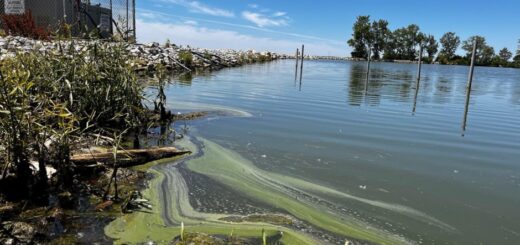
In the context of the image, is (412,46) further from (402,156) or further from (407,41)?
(402,156)

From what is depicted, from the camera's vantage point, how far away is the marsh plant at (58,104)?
3814mm

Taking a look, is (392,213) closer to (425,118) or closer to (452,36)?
(425,118)

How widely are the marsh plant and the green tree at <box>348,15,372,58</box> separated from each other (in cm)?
10639

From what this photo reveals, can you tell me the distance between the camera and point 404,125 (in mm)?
Answer: 9344

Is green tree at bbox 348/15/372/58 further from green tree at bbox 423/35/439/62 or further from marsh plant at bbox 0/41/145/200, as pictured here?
marsh plant at bbox 0/41/145/200

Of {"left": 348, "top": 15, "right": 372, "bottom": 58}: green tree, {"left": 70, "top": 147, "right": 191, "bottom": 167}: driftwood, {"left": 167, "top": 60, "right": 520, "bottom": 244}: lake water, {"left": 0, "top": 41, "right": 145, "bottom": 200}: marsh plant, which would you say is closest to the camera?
{"left": 0, "top": 41, "right": 145, "bottom": 200}: marsh plant

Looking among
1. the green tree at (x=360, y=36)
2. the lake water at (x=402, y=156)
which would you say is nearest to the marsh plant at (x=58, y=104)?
the lake water at (x=402, y=156)

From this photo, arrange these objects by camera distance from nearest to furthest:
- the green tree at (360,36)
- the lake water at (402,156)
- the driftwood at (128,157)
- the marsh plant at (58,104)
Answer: the marsh plant at (58,104)
the lake water at (402,156)
the driftwood at (128,157)
the green tree at (360,36)

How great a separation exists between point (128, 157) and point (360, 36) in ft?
359

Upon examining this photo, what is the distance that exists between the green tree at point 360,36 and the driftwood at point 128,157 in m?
107

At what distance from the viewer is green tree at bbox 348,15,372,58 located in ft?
354

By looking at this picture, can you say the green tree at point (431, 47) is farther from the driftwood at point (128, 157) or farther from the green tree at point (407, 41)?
the driftwood at point (128, 157)

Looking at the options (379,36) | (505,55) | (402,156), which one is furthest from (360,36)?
(402,156)

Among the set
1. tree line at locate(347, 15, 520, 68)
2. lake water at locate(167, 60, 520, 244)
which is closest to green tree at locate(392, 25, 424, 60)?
tree line at locate(347, 15, 520, 68)
